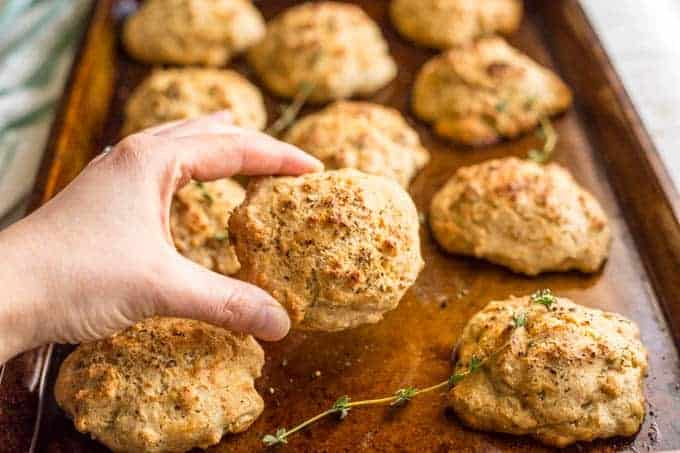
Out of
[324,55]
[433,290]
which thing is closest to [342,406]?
[433,290]

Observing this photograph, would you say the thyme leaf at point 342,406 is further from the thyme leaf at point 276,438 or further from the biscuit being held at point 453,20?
the biscuit being held at point 453,20

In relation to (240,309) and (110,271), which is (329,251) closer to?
(240,309)

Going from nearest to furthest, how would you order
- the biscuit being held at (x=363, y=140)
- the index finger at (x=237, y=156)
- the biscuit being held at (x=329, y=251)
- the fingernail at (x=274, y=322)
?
the fingernail at (x=274, y=322) → the biscuit being held at (x=329, y=251) → the index finger at (x=237, y=156) → the biscuit being held at (x=363, y=140)

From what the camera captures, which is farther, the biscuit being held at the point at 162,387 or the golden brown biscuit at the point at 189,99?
the golden brown biscuit at the point at 189,99

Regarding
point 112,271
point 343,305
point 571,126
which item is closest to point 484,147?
point 571,126

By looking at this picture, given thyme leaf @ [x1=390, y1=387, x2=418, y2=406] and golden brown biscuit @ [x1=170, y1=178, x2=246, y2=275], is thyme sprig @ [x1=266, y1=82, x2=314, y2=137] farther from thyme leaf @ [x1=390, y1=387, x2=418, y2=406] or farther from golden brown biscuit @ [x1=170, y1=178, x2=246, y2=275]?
thyme leaf @ [x1=390, y1=387, x2=418, y2=406]

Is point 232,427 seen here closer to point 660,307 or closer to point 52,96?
point 660,307

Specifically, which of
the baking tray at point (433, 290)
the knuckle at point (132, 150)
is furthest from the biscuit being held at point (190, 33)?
the knuckle at point (132, 150)
